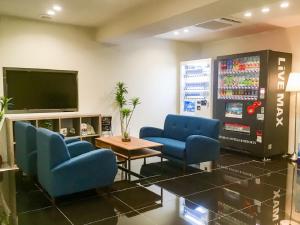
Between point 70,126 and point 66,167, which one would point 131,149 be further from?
point 70,126

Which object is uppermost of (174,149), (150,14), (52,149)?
(150,14)

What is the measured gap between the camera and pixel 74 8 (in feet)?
15.2

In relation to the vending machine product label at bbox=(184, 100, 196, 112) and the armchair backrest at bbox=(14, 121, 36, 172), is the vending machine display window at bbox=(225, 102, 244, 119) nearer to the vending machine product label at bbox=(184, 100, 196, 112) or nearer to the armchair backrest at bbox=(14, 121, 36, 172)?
the vending machine product label at bbox=(184, 100, 196, 112)

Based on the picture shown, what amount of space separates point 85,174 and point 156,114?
13.0 feet

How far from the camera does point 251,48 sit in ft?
21.4

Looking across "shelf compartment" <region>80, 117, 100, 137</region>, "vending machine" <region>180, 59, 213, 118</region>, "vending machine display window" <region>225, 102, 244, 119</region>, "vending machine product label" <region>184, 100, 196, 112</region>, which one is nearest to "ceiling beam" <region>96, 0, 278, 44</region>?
"shelf compartment" <region>80, 117, 100, 137</region>

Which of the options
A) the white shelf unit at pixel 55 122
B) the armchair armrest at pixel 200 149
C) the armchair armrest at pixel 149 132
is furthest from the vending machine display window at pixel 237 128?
the white shelf unit at pixel 55 122

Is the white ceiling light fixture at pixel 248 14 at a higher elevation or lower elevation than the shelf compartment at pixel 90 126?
higher

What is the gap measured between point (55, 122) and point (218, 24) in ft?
12.6

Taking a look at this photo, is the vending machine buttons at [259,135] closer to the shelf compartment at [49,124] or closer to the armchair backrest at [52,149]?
the armchair backrest at [52,149]

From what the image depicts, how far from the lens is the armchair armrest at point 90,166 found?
10.6 ft

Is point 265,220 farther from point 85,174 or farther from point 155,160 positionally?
point 155,160

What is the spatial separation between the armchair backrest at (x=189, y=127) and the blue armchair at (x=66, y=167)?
82.5 inches

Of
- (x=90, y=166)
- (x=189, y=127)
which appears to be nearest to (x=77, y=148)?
(x=90, y=166)
